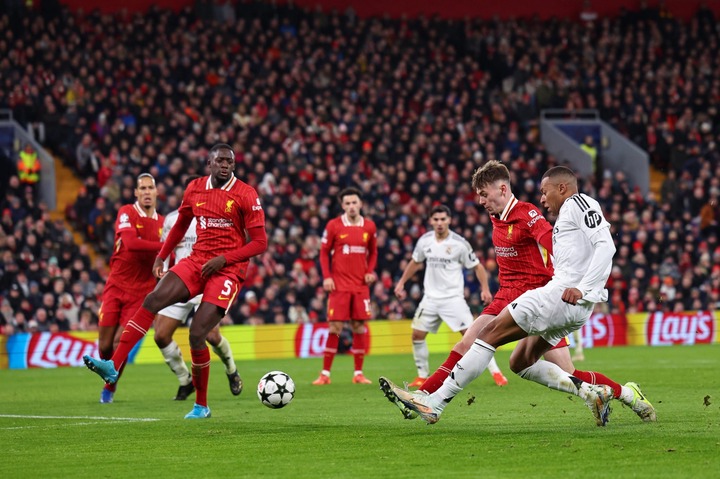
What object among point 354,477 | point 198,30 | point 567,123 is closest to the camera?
point 354,477

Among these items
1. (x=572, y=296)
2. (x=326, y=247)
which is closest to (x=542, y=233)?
(x=572, y=296)

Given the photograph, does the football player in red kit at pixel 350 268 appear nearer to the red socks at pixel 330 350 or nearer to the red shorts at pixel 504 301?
Result: the red socks at pixel 330 350

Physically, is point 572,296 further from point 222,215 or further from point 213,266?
point 222,215

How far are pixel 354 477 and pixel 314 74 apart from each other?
27.5 metres

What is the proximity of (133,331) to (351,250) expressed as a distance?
670 cm

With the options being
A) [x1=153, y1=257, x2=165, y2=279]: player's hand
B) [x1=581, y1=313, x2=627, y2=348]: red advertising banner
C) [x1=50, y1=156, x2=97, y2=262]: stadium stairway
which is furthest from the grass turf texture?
[x1=50, y1=156, x2=97, y2=262]: stadium stairway

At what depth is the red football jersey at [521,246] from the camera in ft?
35.0

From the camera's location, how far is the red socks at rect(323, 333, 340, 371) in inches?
696

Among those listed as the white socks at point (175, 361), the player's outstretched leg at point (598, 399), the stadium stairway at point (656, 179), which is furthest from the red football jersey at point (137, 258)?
the stadium stairway at point (656, 179)

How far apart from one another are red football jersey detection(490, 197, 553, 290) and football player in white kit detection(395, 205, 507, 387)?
5818 millimetres

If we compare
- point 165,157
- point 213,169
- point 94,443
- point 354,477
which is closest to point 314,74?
point 165,157

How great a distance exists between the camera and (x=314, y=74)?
112 feet

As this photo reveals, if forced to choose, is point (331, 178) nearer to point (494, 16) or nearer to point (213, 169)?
point (494, 16)

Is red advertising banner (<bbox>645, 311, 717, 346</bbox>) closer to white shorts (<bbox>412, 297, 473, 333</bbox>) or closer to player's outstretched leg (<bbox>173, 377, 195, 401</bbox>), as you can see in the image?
white shorts (<bbox>412, 297, 473, 333</bbox>)
